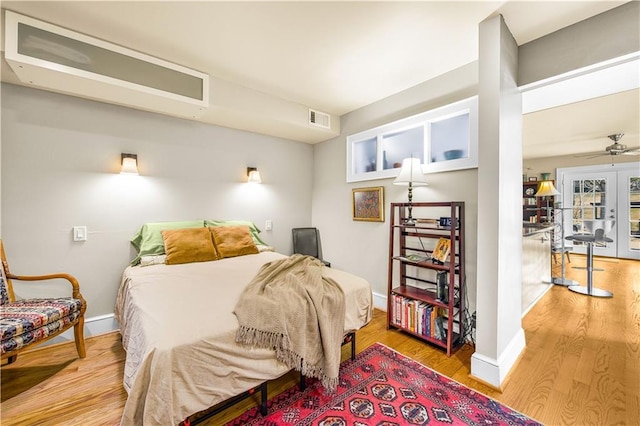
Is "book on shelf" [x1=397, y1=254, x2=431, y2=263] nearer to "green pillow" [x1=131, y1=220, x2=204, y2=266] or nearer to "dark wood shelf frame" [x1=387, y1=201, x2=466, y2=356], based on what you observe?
"dark wood shelf frame" [x1=387, y1=201, x2=466, y2=356]

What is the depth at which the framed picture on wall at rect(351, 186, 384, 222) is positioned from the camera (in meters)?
3.16

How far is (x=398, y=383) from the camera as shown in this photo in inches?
72.5

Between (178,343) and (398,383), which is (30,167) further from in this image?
(398,383)

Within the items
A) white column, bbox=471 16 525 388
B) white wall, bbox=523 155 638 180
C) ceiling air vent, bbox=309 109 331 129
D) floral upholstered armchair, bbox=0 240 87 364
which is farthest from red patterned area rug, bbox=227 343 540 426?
white wall, bbox=523 155 638 180

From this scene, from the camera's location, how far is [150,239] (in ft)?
8.77

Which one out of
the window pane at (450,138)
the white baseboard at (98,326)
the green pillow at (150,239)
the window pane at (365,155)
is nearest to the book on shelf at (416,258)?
the window pane at (450,138)

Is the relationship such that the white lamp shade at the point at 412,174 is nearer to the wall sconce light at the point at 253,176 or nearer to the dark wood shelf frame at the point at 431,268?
the dark wood shelf frame at the point at 431,268

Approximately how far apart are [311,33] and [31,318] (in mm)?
2808

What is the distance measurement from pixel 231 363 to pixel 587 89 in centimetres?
319

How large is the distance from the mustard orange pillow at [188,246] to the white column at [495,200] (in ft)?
8.12

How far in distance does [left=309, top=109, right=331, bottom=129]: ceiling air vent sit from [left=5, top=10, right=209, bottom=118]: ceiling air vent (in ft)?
4.27

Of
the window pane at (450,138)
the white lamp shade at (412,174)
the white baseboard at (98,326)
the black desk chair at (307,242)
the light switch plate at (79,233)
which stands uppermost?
the window pane at (450,138)

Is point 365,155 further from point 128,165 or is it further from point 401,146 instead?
point 128,165

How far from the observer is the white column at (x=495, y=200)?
1.83 meters
